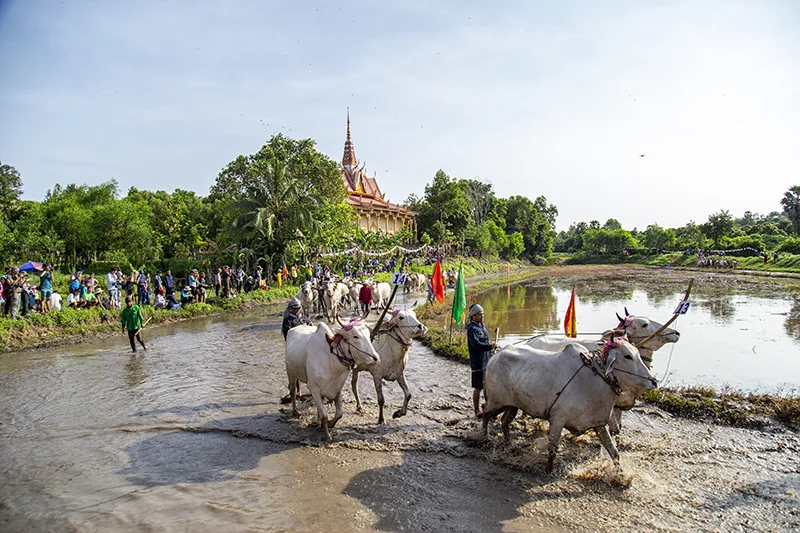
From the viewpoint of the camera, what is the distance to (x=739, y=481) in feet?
20.4

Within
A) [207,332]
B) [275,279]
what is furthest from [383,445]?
[275,279]

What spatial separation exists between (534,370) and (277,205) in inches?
1058

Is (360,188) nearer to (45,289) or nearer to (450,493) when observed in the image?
(45,289)

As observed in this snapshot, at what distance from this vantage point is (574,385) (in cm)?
646

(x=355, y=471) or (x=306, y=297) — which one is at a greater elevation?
(x=306, y=297)

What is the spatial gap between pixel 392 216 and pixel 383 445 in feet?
175

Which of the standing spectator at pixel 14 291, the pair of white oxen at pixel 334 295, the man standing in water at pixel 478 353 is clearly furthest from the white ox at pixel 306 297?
the man standing in water at pixel 478 353

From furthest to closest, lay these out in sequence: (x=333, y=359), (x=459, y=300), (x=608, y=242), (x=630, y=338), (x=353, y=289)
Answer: (x=608, y=242)
(x=353, y=289)
(x=459, y=300)
(x=630, y=338)
(x=333, y=359)

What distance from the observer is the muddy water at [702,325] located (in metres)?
11.7

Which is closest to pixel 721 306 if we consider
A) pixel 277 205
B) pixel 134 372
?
pixel 277 205

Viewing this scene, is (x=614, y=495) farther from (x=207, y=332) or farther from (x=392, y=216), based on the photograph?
(x=392, y=216)

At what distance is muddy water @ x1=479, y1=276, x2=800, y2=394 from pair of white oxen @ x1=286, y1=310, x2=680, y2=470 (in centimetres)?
503

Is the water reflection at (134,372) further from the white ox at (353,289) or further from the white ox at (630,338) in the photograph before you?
the white ox at (353,289)

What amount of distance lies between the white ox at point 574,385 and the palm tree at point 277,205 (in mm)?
24907
